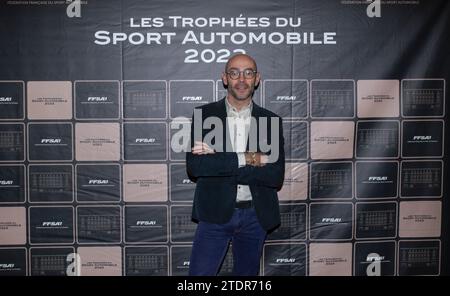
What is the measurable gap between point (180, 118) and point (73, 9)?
3.61 ft

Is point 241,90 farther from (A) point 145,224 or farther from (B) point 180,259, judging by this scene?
(B) point 180,259

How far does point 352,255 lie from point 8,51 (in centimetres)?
295

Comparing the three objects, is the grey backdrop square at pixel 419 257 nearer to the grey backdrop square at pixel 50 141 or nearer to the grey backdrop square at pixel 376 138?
the grey backdrop square at pixel 376 138

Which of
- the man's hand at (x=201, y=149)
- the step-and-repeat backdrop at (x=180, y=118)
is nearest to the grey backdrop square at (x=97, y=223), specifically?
the step-and-repeat backdrop at (x=180, y=118)

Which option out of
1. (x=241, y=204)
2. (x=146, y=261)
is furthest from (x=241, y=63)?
(x=146, y=261)

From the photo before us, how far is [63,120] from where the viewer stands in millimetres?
3453

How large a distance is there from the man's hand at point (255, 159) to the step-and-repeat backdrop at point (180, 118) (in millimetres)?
721

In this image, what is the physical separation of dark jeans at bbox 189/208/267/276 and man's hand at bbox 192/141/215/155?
1.28 ft

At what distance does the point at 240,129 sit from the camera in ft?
9.56

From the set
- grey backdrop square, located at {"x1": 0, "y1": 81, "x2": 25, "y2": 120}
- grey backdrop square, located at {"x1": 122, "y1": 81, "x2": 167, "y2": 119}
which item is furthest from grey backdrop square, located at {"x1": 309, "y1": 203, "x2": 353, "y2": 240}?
grey backdrop square, located at {"x1": 0, "y1": 81, "x2": 25, "y2": 120}

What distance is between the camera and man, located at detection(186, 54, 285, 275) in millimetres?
2793

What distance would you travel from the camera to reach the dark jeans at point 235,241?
9.29ft
